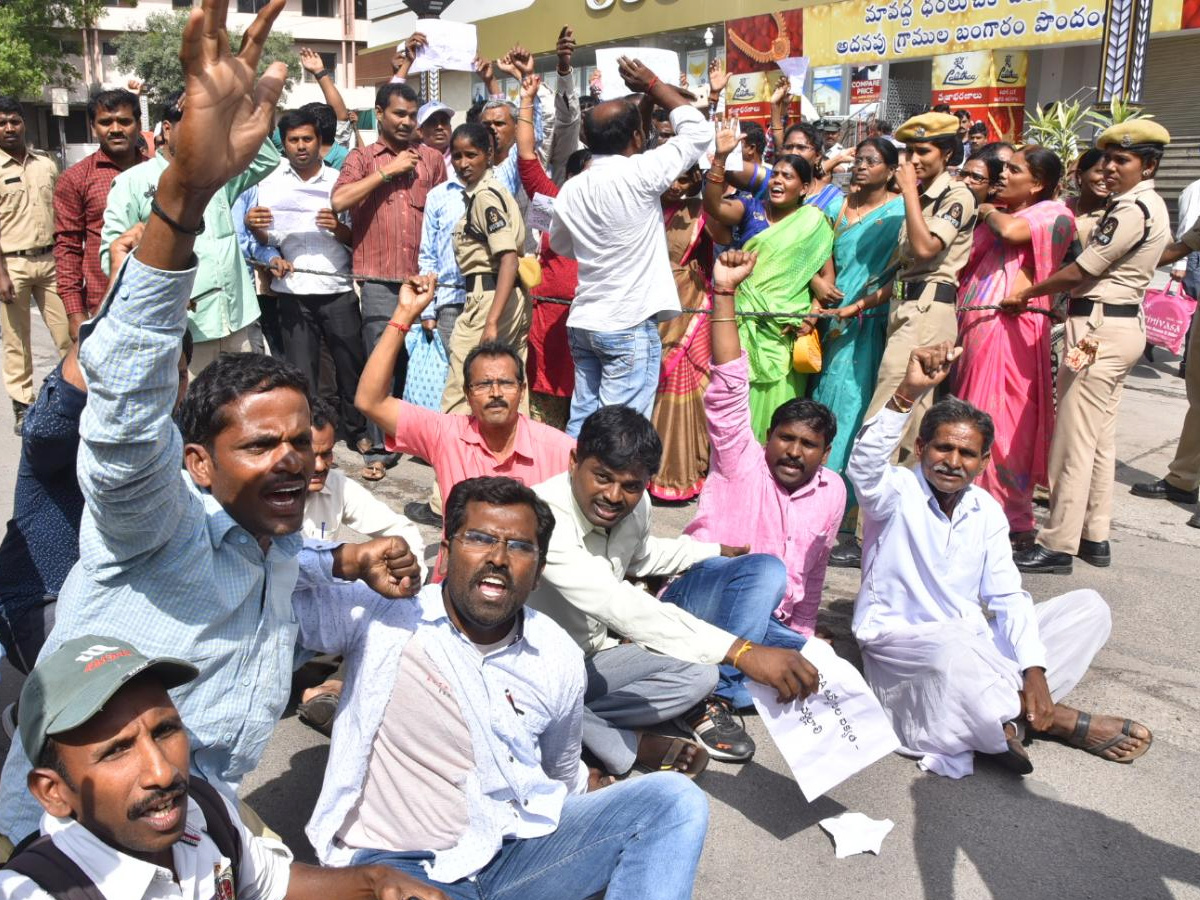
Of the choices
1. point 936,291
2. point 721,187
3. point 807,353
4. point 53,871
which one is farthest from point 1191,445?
point 53,871

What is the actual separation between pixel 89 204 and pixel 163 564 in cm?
445

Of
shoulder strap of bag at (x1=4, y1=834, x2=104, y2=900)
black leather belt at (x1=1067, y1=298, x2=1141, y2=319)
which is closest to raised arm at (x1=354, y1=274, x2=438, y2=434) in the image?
shoulder strap of bag at (x1=4, y1=834, x2=104, y2=900)

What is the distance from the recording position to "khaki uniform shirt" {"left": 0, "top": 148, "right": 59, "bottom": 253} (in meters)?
6.73

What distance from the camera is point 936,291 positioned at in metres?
5.07

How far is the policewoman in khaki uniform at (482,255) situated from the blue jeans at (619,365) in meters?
0.49

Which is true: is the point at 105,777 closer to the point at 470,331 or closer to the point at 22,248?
the point at 470,331

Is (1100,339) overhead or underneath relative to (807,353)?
overhead

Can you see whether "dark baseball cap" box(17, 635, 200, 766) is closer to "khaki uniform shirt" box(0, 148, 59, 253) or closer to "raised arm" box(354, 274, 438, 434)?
"raised arm" box(354, 274, 438, 434)

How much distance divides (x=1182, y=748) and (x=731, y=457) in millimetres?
1705

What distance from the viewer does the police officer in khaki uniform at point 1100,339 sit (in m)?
4.87

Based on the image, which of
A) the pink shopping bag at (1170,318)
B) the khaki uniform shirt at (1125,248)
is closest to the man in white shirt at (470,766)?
the khaki uniform shirt at (1125,248)

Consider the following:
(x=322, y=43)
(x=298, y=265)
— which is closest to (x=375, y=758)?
(x=298, y=265)

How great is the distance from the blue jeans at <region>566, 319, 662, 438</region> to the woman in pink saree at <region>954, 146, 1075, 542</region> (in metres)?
1.52

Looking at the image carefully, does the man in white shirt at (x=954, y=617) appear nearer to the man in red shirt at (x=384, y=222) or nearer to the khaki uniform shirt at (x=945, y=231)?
the khaki uniform shirt at (x=945, y=231)
